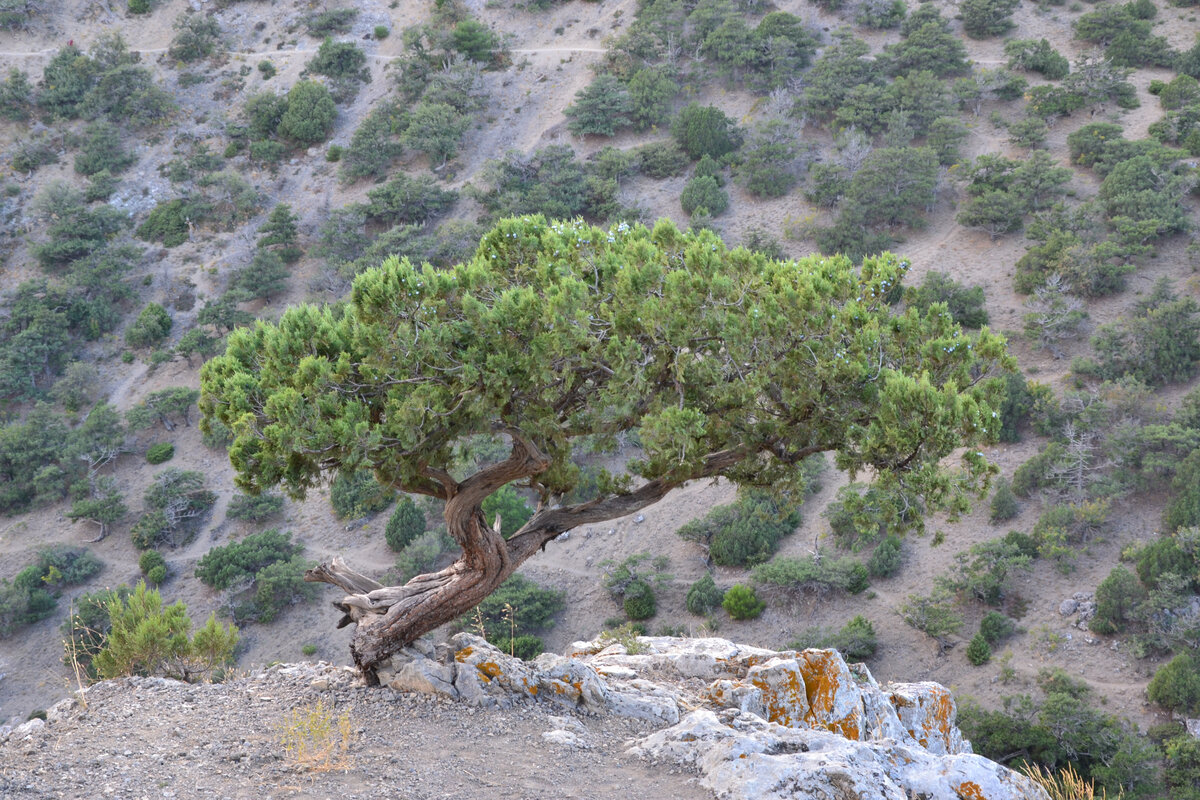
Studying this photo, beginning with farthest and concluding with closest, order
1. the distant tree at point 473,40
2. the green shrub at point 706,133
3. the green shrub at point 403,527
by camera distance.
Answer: the distant tree at point 473,40, the green shrub at point 706,133, the green shrub at point 403,527

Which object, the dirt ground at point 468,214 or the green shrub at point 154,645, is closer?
the green shrub at point 154,645

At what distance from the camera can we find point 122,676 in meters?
11.3

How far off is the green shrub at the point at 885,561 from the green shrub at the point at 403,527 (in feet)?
43.7

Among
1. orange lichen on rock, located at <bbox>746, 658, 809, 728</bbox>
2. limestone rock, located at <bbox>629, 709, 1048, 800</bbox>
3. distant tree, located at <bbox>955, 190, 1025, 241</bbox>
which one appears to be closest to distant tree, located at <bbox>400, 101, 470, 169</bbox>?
distant tree, located at <bbox>955, 190, 1025, 241</bbox>

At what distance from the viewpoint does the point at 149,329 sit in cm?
3662

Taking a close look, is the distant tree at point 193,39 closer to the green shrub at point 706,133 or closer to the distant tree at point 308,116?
the distant tree at point 308,116

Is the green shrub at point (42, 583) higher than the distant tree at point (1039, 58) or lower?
lower

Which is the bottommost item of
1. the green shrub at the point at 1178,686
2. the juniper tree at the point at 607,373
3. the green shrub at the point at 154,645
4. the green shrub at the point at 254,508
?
the green shrub at the point at 254,508

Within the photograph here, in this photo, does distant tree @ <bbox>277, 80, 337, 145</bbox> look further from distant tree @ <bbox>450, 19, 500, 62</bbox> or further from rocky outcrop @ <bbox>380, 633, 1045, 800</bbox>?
rocky outcrop @ <bbox>380, 633, 1045, 800</bbox>

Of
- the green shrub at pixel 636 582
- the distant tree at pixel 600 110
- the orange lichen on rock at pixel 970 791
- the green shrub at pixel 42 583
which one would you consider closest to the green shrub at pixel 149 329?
the green shrub at pixel 42 583

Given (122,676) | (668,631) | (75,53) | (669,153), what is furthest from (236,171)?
(122,676)

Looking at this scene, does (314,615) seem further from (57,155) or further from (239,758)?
(57,155)

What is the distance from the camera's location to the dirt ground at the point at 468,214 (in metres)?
23.0

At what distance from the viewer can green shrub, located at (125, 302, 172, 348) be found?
36.7m
